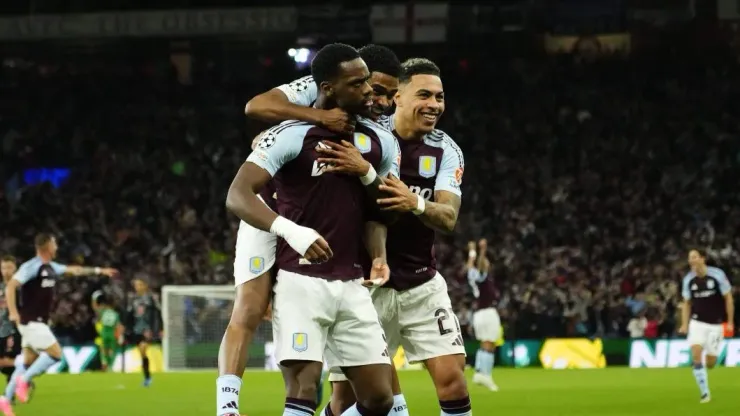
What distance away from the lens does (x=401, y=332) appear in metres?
7.54

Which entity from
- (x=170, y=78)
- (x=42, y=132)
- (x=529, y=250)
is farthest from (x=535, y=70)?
(x=42, y=132)

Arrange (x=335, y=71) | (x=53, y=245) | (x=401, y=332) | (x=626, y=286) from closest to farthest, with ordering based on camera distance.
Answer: (x=335, y=71) < (x=401, y=332) < (x=53, y=245) < (x=626, y=286)

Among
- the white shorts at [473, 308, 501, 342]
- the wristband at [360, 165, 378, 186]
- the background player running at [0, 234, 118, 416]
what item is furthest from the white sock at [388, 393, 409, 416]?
the white shorts at [473, 308, 501, 342]

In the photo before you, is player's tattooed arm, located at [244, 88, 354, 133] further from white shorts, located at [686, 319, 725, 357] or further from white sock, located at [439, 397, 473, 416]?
white shorts, located at [686, 319, 725, 357]

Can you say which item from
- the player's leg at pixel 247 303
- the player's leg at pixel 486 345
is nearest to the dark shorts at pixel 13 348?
the player's leg at pixel 486 345

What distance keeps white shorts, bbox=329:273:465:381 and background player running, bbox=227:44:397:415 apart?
1214mm

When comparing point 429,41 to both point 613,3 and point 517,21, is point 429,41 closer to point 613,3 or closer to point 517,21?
point 517,21

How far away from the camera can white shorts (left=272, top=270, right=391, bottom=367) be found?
6.00 meters

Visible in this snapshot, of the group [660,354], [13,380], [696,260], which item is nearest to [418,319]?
[13,380]

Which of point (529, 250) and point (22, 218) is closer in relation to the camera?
point (529, 250)

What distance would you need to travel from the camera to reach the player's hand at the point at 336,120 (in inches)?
237

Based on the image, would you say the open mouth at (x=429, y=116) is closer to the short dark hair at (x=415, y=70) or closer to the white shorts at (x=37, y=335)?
the short dark hair at (x=415, y=70)

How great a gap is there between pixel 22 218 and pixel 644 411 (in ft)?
71.3

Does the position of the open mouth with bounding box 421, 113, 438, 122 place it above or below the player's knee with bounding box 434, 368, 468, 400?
above
